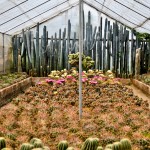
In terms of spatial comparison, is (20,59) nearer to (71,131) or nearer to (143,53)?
(143,53)

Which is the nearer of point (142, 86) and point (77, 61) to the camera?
point (142, 86)

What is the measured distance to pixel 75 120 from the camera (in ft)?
15.7

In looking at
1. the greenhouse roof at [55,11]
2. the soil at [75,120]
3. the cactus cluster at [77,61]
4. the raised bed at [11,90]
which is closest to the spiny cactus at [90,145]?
the soil at [75,120]

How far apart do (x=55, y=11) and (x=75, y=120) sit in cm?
809

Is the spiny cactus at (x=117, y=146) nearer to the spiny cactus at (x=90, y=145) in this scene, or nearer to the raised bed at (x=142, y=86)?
the spiny cactus at (x=90, y=145)

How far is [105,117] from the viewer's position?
16.2 ft

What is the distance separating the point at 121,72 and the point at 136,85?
180 cm

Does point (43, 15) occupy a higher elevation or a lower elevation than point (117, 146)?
higher

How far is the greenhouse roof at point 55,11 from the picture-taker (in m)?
9.84

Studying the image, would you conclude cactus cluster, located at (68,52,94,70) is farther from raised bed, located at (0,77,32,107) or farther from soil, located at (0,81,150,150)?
soil, located at (0,81,150,150)

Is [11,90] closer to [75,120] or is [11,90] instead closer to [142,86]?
[142,86]

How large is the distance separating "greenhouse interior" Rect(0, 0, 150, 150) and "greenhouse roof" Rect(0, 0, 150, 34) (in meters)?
0.04

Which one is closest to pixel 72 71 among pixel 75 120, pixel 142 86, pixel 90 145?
pixel 142 86

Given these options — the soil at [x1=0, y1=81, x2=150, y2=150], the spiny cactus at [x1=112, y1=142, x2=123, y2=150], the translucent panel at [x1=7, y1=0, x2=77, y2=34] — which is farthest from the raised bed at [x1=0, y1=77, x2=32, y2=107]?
the spiny cactus at [x1=112, y1=142, x2=123, y2=150]
